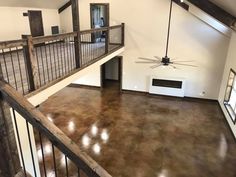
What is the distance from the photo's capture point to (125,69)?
9.72 meters

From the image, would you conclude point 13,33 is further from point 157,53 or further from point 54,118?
point 157,53

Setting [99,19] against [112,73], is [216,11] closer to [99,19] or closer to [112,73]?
[112,73]

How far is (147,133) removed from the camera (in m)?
6.59

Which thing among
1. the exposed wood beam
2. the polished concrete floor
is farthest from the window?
the exposed wood beam

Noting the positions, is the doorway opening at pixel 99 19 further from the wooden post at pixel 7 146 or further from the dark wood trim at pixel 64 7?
the wooden post at pixel 7 146

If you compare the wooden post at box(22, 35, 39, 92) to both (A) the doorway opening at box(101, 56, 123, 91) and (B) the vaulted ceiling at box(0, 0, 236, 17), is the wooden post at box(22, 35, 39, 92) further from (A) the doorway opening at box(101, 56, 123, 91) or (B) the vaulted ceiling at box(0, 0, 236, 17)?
(A) the doorway opening at box(101, 56, 123, 91)

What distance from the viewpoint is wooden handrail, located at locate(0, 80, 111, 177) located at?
49.6 inches

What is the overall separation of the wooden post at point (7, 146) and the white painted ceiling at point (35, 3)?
5.82 meters

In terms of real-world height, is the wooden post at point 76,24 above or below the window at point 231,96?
above

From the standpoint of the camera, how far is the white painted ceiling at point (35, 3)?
625cm

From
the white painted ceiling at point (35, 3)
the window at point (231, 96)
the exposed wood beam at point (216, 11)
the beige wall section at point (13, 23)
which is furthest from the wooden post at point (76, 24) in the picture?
the window at point (231, 96)

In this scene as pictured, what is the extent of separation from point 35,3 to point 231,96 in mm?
7908

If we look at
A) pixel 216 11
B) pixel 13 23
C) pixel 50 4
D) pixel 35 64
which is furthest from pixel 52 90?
pixel 50 4

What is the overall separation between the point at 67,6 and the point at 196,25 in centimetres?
575
